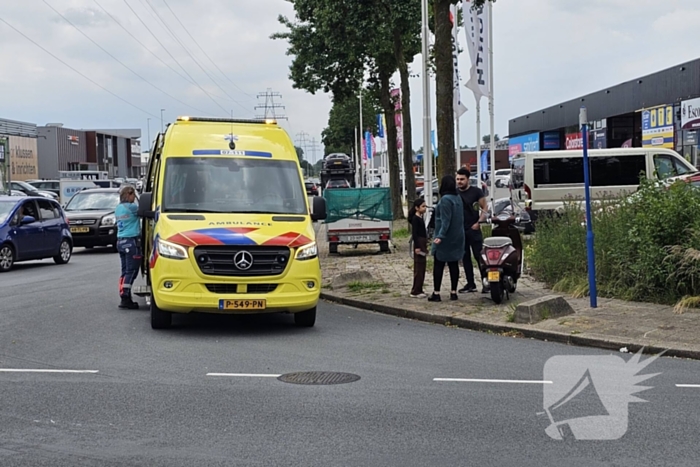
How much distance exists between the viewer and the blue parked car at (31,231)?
20.6m

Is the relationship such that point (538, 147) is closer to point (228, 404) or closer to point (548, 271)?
point (548, 271)

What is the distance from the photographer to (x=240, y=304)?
1083 centimetres

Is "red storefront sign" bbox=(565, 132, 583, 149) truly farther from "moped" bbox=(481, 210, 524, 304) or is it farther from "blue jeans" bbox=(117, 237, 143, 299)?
"blue jeans" bbox=(117, 237, 143, 299)

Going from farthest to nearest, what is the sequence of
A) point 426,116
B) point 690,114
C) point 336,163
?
point 336,163 < point 690,114 < point 426,116

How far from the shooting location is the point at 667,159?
26.5 m

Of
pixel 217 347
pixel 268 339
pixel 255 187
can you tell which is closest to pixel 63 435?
pixel 217 347

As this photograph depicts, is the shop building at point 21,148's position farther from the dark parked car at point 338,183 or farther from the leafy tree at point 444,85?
the leafy tree at point 444,85

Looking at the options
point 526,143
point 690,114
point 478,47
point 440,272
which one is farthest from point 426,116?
point 526,143

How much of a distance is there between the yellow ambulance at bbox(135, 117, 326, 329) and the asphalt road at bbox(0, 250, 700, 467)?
20.0 inches

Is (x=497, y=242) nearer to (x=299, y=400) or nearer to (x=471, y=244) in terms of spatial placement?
(x=471, y=244)

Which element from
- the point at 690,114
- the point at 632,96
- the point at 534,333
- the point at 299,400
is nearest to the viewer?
the point at 299,400

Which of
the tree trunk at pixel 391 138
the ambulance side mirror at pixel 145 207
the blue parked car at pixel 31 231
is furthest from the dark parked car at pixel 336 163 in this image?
the ambulance side mirror at pixel 145 207

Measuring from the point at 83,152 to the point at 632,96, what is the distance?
216ft
